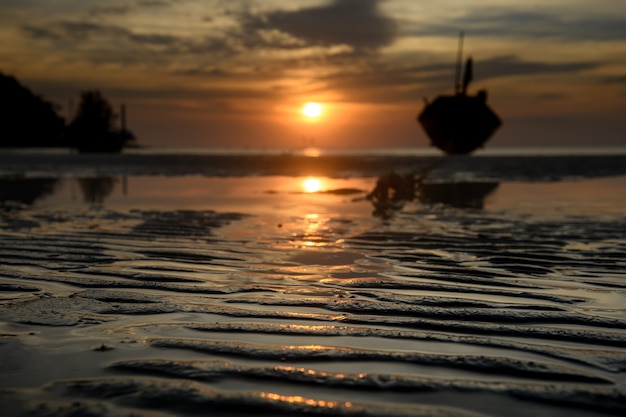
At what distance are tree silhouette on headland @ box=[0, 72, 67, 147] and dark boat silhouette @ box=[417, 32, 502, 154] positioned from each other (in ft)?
320

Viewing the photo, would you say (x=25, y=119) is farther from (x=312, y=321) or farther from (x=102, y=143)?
(x=312, y=321)

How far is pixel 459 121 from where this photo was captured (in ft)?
269

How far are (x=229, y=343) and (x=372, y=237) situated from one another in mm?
5956

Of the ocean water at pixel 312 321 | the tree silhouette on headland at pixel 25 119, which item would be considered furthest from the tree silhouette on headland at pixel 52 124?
the ocean water at pixel 312 321

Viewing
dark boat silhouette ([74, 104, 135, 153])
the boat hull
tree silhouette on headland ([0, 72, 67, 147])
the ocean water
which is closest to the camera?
the ocean water

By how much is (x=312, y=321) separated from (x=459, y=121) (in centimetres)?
8070

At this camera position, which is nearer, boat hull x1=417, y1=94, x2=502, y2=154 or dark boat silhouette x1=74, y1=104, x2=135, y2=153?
boat hull x1=417, y1=94, x2=502, y2=154

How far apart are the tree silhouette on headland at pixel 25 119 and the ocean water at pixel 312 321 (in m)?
144

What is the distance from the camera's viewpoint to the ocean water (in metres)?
3.01

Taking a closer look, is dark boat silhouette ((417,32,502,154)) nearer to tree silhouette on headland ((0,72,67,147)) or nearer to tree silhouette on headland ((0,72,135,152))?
tree silhouette on headland ((0,72,135,152))

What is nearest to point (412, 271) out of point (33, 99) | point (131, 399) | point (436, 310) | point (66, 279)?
point (436, 310)

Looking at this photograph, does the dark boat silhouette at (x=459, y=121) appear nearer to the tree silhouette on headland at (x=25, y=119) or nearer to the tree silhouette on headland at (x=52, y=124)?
the tree silhouette on headland at (x=52, y=124)

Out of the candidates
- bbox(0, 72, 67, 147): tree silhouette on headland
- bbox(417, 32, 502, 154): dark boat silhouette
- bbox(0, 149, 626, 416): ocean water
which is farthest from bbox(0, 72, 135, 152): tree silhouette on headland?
bbox(0, 149, 626, 416): ocean water

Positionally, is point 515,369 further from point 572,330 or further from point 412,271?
point 412,271
